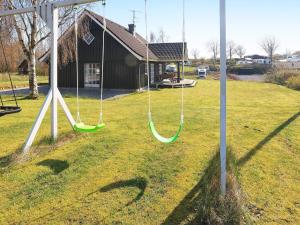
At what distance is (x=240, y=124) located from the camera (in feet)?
32.4

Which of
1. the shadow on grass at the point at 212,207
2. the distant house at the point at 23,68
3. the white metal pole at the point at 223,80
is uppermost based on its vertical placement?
the distant house at the point at 23,68

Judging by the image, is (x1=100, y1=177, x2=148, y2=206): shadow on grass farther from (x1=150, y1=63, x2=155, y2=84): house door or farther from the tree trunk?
(x1=150, y1=63, x2=155, y2=84): house door

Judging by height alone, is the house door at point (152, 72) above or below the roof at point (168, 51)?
below

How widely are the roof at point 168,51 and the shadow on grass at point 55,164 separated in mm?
22096

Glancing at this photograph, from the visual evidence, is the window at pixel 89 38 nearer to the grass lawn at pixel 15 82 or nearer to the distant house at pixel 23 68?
the grass lawn at pixel 15 82

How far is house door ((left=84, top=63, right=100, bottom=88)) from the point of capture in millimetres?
24028

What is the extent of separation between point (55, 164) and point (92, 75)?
18.2m

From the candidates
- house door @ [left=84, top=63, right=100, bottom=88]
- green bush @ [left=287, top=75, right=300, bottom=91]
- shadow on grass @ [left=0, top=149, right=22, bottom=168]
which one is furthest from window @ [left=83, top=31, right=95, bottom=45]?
shadow on grass @ [left=0, top=149, right=22, bottom=168]

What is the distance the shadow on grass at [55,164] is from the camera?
6398 millimetres

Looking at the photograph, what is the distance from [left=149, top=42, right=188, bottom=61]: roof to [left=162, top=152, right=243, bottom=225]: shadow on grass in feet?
76.6

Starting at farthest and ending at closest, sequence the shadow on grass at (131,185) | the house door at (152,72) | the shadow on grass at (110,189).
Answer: the house door at (152,72)
the shadow on grass at (131,185)
the shadow on grass at (110,189)

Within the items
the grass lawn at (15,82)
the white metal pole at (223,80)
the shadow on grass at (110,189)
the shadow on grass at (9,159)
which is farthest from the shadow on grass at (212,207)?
the grass lawn at (15,82)

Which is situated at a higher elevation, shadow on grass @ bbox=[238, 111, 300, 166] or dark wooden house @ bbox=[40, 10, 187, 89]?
dark wooden house @ bbox=[40, 10, 187, 89]

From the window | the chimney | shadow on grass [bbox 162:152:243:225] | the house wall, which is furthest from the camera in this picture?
the chimney
